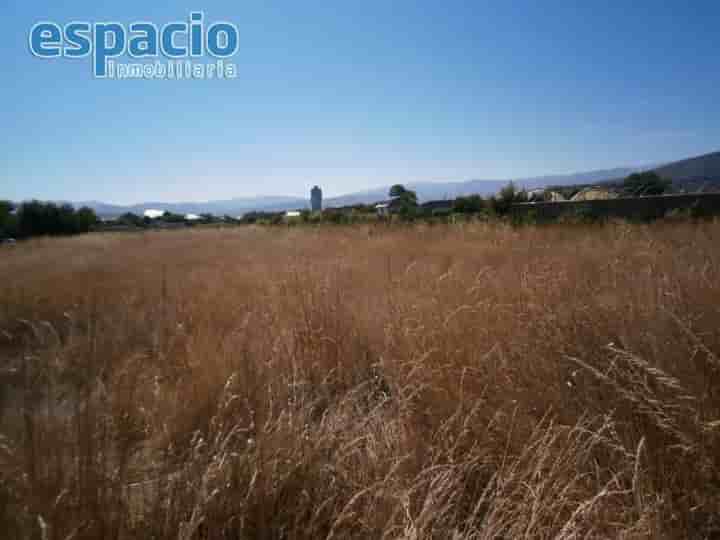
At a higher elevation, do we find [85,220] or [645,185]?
[85,220]

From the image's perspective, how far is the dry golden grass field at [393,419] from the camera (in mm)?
1030

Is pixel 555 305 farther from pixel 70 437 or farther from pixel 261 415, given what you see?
pixel 70 437

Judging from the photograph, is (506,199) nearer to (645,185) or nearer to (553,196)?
(553,196)

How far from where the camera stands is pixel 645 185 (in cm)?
1160

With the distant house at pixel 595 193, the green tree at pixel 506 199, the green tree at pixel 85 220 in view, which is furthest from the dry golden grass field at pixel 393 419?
the green tree at pixel 85 220

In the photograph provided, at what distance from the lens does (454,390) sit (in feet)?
5.53

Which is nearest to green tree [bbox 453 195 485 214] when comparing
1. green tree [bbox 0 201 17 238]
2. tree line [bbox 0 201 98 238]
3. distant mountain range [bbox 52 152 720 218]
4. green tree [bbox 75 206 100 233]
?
distant mountain range [bbox 52 152 720 218]

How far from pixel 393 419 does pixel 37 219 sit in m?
36.2

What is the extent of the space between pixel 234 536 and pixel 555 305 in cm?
195

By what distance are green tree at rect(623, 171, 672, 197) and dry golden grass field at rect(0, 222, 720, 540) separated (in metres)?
10.9

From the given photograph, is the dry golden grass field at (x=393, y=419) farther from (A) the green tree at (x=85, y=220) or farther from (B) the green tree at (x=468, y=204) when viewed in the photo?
(A) the green tree at (x=85, y=220)

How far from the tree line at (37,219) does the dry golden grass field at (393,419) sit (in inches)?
1230

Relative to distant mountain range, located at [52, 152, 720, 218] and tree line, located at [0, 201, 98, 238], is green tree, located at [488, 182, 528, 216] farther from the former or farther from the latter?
tree line, located at [0, 201, 98, 238]

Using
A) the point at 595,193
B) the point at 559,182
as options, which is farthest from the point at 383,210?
the point at 559,182
